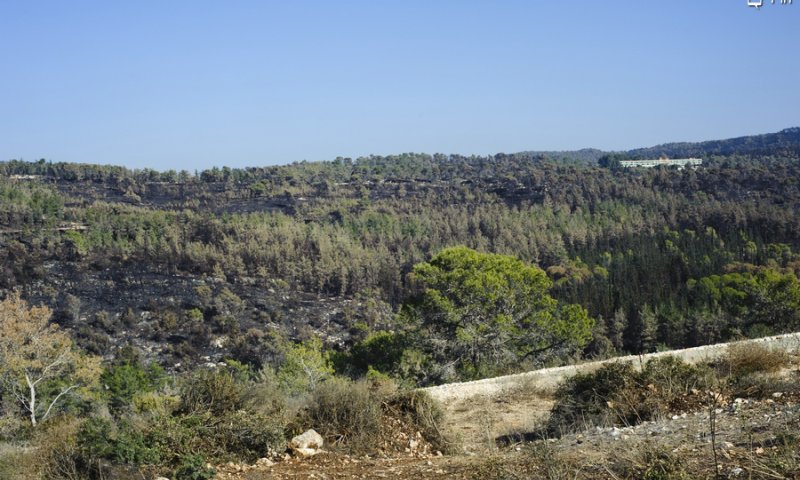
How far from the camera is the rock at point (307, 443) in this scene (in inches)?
328

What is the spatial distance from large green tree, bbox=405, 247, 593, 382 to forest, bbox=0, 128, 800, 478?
58mm

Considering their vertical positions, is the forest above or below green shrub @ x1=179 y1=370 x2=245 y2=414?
below

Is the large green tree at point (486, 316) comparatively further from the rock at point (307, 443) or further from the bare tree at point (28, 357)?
the bare tree at point (28, 357)

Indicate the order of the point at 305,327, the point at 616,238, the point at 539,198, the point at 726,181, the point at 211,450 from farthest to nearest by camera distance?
1. the point at 539,198
2. the point at 726,181
3. the point at 616,238
4. the point at 305,327
5. the point at 211,450

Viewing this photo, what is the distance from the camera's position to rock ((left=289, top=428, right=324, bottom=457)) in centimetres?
833

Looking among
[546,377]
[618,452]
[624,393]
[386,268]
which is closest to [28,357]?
[546,377]

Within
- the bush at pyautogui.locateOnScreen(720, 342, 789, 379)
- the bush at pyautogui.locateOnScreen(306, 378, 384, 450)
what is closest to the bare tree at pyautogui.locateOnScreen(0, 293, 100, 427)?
the bush at pyautogui.locateOnScreen(306, 378, 384, 450)

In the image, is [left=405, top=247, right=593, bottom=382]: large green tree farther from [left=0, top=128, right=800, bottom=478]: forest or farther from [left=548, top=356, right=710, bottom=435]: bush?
[left=548, top=356, right=710, bottom=435]: bush

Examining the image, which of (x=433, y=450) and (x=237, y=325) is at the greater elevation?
(x=433, y=450)

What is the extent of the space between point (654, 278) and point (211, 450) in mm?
48116

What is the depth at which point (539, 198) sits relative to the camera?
105438mm

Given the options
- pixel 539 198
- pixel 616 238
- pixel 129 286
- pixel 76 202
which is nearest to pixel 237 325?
pixel 129 286

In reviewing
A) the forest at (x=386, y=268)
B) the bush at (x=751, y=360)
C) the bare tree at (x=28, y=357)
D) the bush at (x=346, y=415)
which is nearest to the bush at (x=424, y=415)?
the bush at (x=346, y=415)

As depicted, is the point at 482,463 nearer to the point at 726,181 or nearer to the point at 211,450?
the point at 211,450
